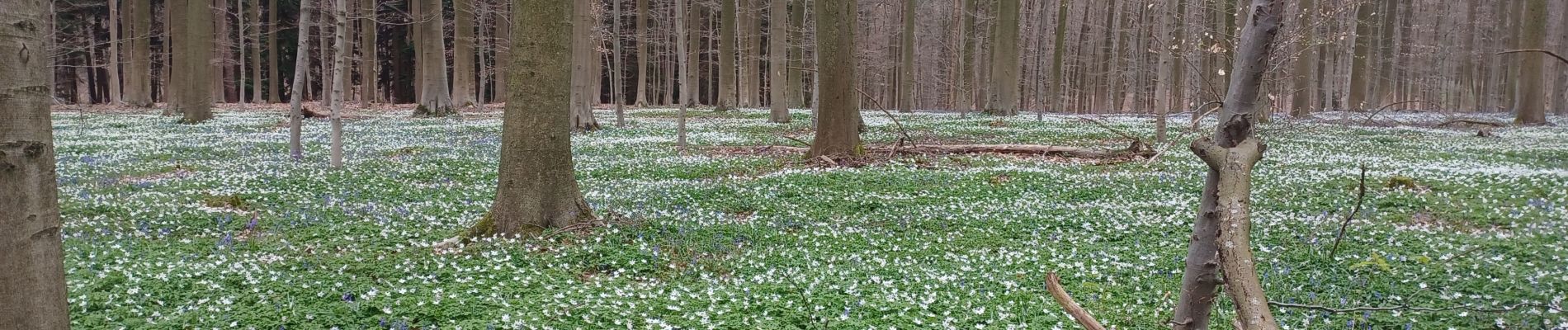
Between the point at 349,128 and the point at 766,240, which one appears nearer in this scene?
the point at 766,240

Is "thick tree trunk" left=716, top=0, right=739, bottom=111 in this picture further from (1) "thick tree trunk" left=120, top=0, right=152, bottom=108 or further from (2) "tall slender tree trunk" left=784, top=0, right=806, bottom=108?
(1) "thick tree trunk" left=120, top=0, right=152, bottom=108

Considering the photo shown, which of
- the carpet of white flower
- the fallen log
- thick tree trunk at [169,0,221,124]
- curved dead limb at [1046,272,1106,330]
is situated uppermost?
thick tree trunk at [169,0,221,124]

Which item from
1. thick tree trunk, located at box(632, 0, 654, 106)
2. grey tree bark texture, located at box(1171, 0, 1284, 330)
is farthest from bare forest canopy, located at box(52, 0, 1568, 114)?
grey tree bark texture, located at box(1171, 0, 1284, 330)

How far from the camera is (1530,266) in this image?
6512 mm

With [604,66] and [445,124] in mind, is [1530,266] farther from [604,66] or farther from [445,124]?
[604,66]

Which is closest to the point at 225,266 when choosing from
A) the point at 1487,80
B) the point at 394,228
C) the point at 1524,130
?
the point at 394,228

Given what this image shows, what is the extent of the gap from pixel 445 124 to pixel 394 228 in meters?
19.5

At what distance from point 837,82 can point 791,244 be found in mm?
7985

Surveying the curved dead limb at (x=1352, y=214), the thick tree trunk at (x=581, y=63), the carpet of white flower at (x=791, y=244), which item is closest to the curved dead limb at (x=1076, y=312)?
the curved dead limb at (x=1352, y=214)

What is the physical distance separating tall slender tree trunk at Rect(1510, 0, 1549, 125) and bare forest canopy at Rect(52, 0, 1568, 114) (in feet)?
0.46

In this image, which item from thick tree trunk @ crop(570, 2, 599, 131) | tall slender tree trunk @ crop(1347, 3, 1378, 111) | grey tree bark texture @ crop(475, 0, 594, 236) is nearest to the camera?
grey tree bark texture @ crop(475, 0, 594, 236)

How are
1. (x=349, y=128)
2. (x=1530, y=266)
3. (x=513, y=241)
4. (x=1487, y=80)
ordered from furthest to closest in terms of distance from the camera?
(x=1487, y=80) → (x=349, y=128) → (x=513, y=241) → (x=1530, y=266)

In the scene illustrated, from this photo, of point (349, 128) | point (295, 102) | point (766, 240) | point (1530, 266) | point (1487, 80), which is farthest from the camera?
point (1487, 80)

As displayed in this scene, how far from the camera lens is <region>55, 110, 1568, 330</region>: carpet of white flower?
561cm
